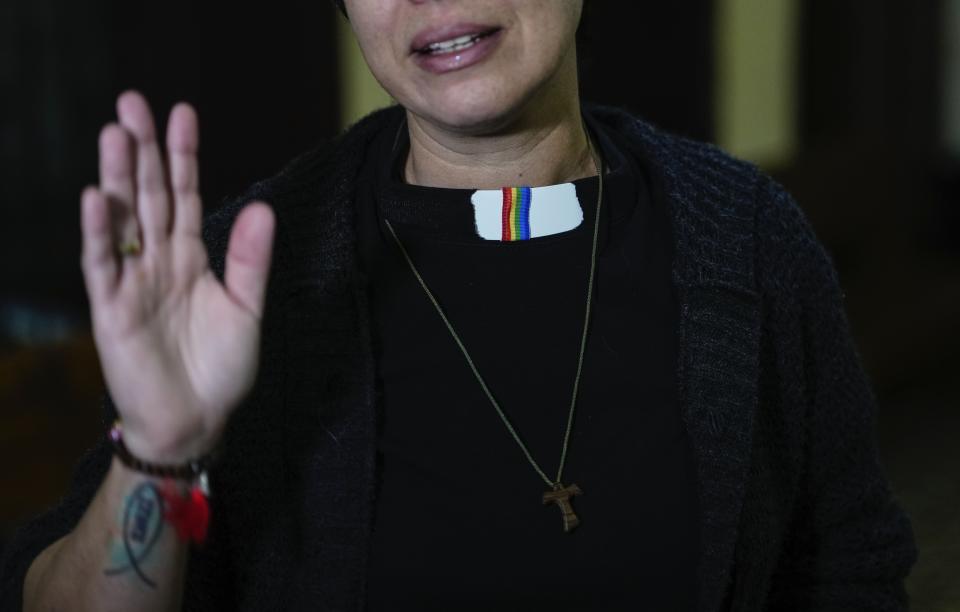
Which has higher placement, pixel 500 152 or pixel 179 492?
pixel 500 152

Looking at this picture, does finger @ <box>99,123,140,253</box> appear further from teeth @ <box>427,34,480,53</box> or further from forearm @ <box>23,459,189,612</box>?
teeth @ <box>427,34,480,53</box>

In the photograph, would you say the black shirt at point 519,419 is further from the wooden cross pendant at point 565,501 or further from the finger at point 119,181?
the finger at point 119,181

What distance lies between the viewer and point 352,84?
334 cm

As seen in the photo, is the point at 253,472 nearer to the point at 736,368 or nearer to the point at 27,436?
the point at 736,368

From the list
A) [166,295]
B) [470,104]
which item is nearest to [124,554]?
[166,295]

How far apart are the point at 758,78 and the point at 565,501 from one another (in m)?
3.77

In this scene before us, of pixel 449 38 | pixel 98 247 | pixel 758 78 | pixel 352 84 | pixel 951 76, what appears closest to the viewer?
pixel 98 247

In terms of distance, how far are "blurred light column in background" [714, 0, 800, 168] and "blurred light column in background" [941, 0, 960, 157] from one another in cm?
93

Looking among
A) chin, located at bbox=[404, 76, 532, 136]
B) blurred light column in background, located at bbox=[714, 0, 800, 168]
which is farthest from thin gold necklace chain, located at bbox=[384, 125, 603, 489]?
blurred light column in background, located at bbox=[714, 0, 800, 168]

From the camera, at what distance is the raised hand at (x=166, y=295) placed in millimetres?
938

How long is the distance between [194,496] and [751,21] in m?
3.95

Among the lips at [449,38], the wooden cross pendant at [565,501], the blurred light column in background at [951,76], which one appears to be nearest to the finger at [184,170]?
the lips at [449,38]

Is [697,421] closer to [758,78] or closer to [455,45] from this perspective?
[455,45]

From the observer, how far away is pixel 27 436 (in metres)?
2.75
